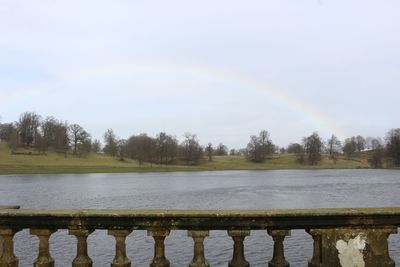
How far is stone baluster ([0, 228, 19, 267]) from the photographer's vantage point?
4.46m

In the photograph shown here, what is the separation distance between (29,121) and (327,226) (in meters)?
167

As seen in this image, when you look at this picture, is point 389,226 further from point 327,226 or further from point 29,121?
point 29,121

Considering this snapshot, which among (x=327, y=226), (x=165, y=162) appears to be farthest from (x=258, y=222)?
(x=165, y=162)

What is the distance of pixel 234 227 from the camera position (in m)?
4.50

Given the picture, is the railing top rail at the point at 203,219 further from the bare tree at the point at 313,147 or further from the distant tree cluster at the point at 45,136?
the bare tree at the point at 313,147

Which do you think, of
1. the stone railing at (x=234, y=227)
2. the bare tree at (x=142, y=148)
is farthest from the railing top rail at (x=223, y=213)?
the bare tree at (x=142, y=148)

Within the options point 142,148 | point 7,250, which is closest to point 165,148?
point 142,148

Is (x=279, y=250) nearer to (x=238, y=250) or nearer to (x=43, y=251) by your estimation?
(x=238, y=250)

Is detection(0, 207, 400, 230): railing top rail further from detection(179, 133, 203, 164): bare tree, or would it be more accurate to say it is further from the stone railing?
detection(179, 133, 203, 164): bare tree

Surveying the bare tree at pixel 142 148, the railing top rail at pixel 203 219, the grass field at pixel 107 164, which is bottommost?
the grass field at pixel 107 164

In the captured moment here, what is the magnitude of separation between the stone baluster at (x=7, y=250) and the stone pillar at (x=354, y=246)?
A: 9.89 feet

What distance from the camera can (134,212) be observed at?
450 cm

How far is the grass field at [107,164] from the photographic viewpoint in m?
122

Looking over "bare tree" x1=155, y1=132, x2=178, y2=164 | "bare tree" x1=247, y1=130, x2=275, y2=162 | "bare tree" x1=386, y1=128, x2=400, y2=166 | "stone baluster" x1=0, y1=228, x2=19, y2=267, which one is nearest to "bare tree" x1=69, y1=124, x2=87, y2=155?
"bare tree" x1=155, y1=132, x2=178, y2=164
